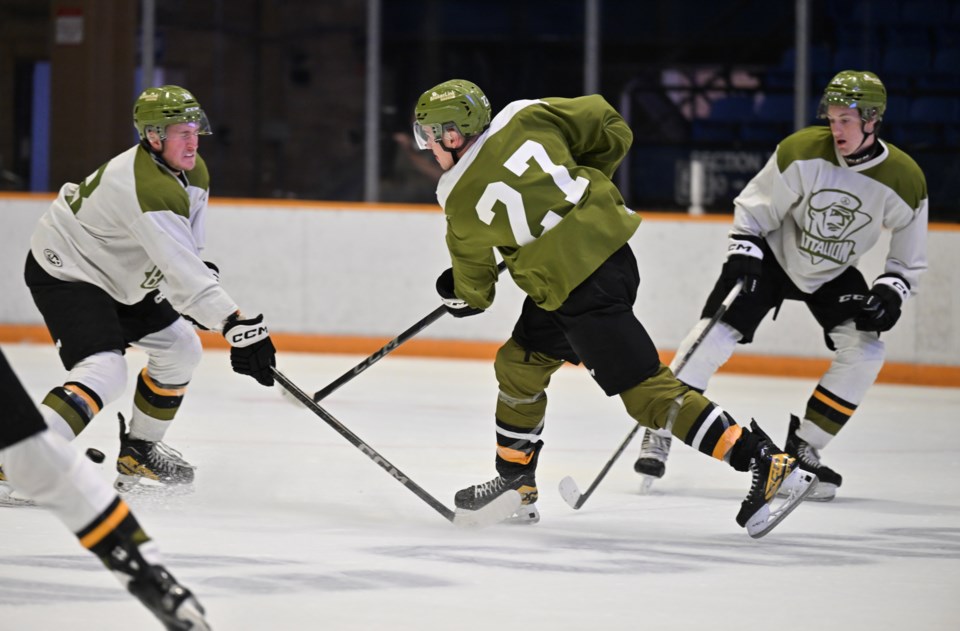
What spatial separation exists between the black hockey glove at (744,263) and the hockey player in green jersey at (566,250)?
1.84 feet

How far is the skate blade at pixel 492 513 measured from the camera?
3.44 m

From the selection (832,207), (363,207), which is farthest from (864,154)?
(363,207)

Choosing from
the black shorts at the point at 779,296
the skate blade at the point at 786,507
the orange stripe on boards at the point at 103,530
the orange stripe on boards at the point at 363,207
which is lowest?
the skate blade at the point at 786,507

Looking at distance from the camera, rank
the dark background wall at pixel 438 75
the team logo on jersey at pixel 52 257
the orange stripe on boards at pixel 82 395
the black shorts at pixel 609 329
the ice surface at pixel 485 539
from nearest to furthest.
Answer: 1. the ice surface at pixel 485 539
2. the black shorts at pixel 609 329
3. the orange stripe on boards at pixel 82 395
4. the team logo on jersey at pixel 52 257
5. the dark background wall at pixel 438 75

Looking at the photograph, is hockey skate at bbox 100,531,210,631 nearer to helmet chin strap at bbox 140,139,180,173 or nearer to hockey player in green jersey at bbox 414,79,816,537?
hockey player in green jersey at bbox 414,79,816,537

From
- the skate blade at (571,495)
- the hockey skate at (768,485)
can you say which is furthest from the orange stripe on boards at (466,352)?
the hockey skate at (768,485)

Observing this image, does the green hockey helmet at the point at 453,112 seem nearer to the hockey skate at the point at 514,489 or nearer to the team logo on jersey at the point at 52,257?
the hockey skate at the point at 514,489

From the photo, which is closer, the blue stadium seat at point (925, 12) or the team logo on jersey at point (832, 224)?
the team logo on jersey at point (832, 224)

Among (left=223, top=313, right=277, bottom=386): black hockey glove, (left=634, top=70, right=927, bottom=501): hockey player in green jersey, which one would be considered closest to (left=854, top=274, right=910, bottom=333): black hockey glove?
(left=634, top=70, right=927, bottom=501): hockey player in green jersey

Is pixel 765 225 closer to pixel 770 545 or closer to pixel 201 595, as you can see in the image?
pixel 770 545

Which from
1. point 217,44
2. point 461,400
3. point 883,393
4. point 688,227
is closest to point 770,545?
point 461,400

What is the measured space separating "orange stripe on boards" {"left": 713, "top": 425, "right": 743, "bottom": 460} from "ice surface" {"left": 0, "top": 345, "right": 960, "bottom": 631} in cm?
21

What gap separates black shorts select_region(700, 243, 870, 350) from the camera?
13.4ft

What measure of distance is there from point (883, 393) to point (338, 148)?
10.5 feet
